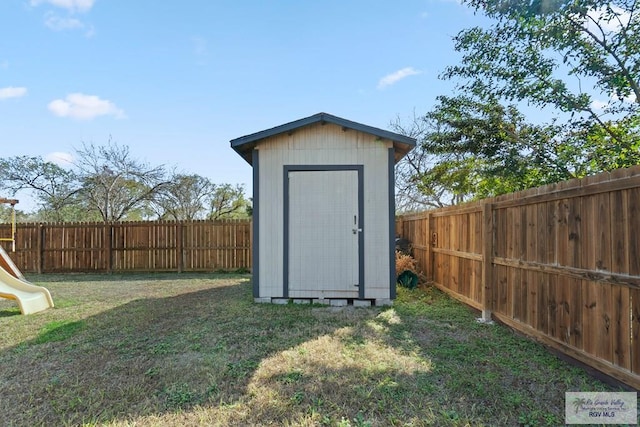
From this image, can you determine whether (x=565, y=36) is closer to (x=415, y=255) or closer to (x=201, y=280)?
(x=415, y=255)

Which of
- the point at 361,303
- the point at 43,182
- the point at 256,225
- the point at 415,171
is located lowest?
the point at 361,303

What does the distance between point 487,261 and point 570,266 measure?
1438mm

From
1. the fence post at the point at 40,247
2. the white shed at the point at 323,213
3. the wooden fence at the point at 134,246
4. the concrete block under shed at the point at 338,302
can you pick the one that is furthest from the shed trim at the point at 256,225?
the fence post at the point at 40,247

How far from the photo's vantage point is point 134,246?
9359 mm

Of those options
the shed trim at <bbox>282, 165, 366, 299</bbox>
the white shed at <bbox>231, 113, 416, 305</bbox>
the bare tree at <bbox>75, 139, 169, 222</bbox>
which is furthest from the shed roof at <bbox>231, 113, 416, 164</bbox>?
the bare tree at <bbox>75, 139, 169, 222</bbox>

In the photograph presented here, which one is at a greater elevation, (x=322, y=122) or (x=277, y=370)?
(x=322, y=122)

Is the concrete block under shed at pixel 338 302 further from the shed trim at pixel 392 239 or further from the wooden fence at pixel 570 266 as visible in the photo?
the wooden fence at pixel 570 266

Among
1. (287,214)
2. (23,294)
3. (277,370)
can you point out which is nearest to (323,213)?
(287,214)

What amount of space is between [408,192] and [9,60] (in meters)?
14.4

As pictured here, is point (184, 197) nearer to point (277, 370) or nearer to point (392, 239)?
point (392, 239)

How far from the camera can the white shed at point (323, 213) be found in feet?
16.2

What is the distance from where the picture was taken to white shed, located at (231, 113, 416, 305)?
4.95 metres

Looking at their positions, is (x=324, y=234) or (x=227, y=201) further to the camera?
(x=227, y=201)

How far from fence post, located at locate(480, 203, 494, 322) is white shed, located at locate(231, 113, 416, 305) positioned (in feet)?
4.11
